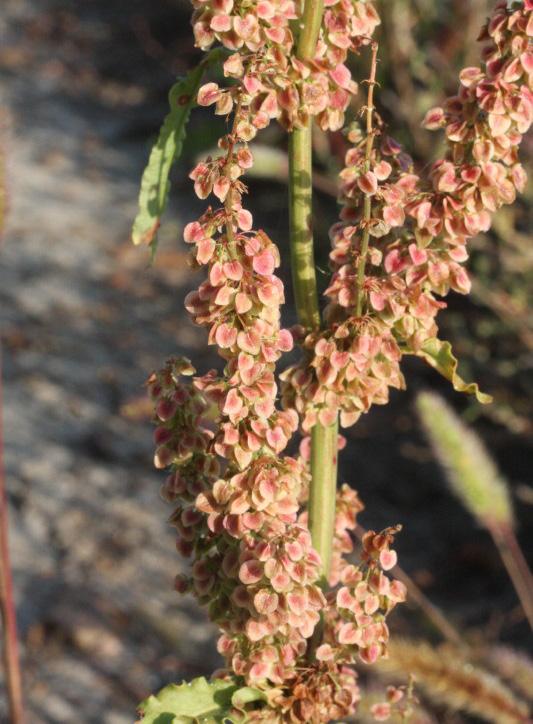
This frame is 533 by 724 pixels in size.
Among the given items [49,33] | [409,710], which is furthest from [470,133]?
[49,33]

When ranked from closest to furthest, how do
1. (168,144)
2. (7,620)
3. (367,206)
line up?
(367,206) → (168,144) → (7,620)

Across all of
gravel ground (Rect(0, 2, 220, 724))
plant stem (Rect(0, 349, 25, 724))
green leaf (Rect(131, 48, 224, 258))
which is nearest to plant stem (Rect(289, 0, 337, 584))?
green leaf (Rect(131, 48, 224, 258))

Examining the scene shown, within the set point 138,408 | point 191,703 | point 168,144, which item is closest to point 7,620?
point 138,408

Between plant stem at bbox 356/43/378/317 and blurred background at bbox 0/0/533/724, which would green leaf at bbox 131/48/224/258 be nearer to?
plant stem at bbox 356/43/378/317

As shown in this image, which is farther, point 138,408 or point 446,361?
point 138,408

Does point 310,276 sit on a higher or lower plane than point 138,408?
lower

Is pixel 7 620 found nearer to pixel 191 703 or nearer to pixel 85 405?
pixel 191 703

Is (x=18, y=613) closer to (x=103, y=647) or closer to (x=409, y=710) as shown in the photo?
(x=103, y=647)
